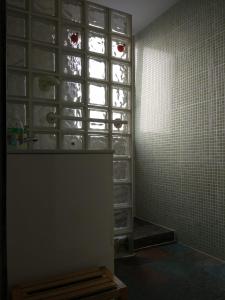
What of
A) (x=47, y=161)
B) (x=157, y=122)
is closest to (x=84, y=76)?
(x=47, y=161)

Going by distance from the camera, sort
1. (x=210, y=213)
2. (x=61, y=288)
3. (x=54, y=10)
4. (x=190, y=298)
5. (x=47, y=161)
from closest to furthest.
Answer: (x=61, y=288), (x=47, y=161), (x=190, y=298), (x=54, y=10), (x=210, y=213)

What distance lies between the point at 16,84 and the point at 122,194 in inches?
46.4

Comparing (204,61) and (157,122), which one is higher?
(204,61)

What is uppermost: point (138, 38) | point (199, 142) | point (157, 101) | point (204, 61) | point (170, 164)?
point (138, 38)

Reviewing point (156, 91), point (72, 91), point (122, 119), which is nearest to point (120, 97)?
point (122, 119)

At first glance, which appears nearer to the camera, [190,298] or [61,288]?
[61,288]

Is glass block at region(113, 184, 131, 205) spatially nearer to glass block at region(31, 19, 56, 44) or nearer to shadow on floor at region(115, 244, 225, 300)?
shadow on floor at region(115, 244, 225, 300)

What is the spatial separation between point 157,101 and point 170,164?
721 mm

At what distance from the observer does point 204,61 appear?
210 cm

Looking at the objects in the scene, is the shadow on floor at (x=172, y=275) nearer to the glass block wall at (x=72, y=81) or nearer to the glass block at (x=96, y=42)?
the glass block wall at (x=72, y=81)

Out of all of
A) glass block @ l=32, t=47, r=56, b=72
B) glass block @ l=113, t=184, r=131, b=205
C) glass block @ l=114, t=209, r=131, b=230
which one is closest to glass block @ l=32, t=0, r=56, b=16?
glass block @ l=32, t=47, r=56, b=72

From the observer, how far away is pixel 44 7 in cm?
174

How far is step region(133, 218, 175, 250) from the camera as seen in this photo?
221 cm

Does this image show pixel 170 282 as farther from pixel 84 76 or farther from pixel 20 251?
pixel 84 76
